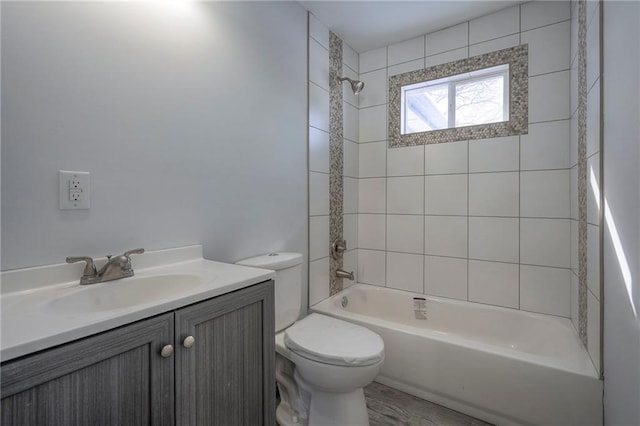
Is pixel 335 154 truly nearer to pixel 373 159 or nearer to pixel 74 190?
pixel 373 159

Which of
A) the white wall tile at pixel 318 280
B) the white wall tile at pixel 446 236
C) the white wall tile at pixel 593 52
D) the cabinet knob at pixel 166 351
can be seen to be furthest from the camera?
the white wall tile at pixel 446 236

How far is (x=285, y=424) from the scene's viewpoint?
1.44 meters

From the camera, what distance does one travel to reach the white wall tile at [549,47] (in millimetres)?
1785

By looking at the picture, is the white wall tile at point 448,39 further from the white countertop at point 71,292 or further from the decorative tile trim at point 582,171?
the white countertop at point 71,292

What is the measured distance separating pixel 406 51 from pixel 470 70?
0.52 m

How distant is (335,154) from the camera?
2.23 m

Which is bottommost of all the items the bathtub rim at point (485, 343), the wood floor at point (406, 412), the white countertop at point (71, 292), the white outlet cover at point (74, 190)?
the wood floor at point (406, 412)

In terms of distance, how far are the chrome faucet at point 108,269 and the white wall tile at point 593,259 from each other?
6.01 feet

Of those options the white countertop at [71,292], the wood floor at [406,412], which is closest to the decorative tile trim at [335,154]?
the wood floor at [406,412]

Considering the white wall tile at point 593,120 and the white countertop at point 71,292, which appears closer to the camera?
the white countertop at point 71,292

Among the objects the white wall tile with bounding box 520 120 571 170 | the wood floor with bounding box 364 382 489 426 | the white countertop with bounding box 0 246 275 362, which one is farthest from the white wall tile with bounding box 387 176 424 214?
the white countertop with bounding box 0 246 275 362

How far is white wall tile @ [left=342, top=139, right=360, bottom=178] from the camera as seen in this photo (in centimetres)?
236

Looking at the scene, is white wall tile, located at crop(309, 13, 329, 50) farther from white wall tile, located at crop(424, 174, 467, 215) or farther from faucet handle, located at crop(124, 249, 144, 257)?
faucet handle, located at crop(124, 249, 144, 257)

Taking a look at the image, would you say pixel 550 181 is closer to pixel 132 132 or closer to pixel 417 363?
pixel 417 363
